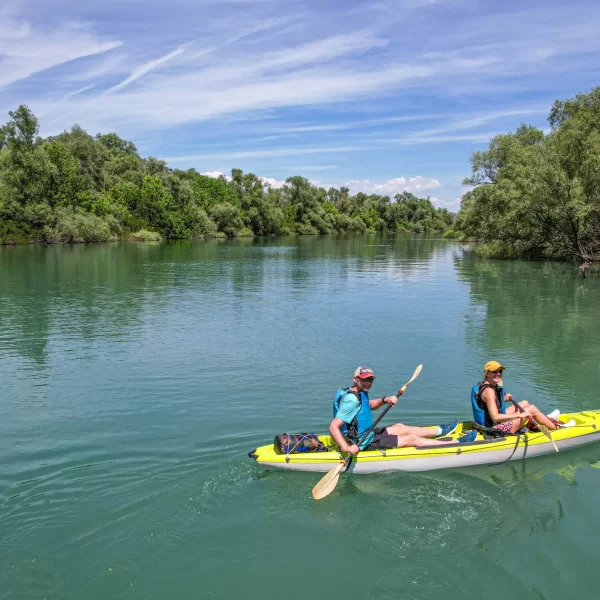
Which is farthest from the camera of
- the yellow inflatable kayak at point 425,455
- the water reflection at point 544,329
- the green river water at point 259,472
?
the water reflection at point 544,329

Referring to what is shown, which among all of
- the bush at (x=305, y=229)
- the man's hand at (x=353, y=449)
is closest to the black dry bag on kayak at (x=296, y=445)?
the man's hand at (x=353, y=449)

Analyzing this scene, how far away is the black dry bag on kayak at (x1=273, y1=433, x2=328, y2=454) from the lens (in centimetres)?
847

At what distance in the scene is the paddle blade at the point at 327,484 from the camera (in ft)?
25.7

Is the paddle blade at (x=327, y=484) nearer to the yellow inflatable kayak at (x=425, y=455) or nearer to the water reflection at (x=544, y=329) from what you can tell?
the yellow inflatable kayak at (x=425, y=455)

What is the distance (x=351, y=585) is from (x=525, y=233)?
41.4 metres

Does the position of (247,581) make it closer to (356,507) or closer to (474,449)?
(356,507)

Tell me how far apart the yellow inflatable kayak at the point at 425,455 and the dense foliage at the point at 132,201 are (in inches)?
2481

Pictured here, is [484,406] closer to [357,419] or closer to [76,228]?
[357,419]

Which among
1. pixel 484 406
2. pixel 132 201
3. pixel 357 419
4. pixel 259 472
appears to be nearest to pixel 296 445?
pixel 259 472

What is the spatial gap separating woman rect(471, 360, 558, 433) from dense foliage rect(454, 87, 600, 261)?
2862cm

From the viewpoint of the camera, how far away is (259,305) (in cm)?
2458

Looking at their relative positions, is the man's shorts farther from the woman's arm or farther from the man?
the woman's arm

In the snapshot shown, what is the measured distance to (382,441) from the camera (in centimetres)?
866

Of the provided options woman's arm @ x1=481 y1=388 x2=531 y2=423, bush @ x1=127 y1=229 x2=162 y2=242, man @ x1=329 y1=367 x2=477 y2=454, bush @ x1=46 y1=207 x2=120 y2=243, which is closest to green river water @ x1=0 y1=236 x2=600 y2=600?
man @ x1=329 y1=367 x2=477 y2=454
